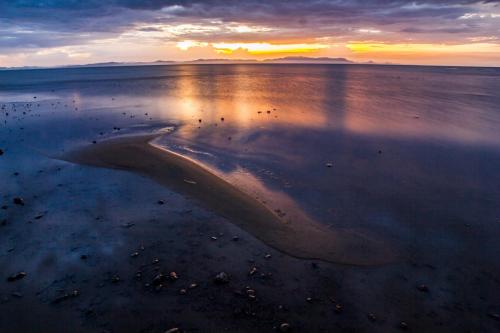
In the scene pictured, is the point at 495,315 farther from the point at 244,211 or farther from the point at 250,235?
the point at 244,211

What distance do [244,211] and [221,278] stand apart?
137 inches

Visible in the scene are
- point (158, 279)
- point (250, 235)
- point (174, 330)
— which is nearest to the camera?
point (174, 330)

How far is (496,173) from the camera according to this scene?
47.6ft

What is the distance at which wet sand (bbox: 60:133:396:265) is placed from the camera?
8734mm

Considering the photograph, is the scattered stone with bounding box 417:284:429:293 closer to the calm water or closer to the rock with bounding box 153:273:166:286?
the calm water

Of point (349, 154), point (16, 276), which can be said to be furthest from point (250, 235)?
point (349, 154)

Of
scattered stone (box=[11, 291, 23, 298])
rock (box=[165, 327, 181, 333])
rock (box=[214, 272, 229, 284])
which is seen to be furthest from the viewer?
rock (box=[214, 272, 229, 284])

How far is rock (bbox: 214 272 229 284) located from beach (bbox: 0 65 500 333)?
0.07 ft

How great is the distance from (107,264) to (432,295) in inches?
288

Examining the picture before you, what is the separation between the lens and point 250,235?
9430mm

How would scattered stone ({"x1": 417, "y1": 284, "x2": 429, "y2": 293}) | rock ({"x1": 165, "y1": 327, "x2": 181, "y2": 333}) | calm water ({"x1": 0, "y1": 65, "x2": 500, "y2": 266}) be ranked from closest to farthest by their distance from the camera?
rock ({"x1": 165, "y1": 327, "x2": 181, "y2": 333}) < scattered stone ({"x1": 417, "y1": 284, "x2": 429, "y2": 293}) < calm water ({"x1": 0, "y1": 65, "x2": 500, "y2": 266})

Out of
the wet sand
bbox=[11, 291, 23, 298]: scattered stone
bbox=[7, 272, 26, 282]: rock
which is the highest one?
the wet sand

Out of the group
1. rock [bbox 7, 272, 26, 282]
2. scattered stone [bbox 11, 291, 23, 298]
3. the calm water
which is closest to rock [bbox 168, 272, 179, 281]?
scattered stone [bbox 11, 291, 23, 298]

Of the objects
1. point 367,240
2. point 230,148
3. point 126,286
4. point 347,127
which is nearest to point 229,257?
point 126,286
